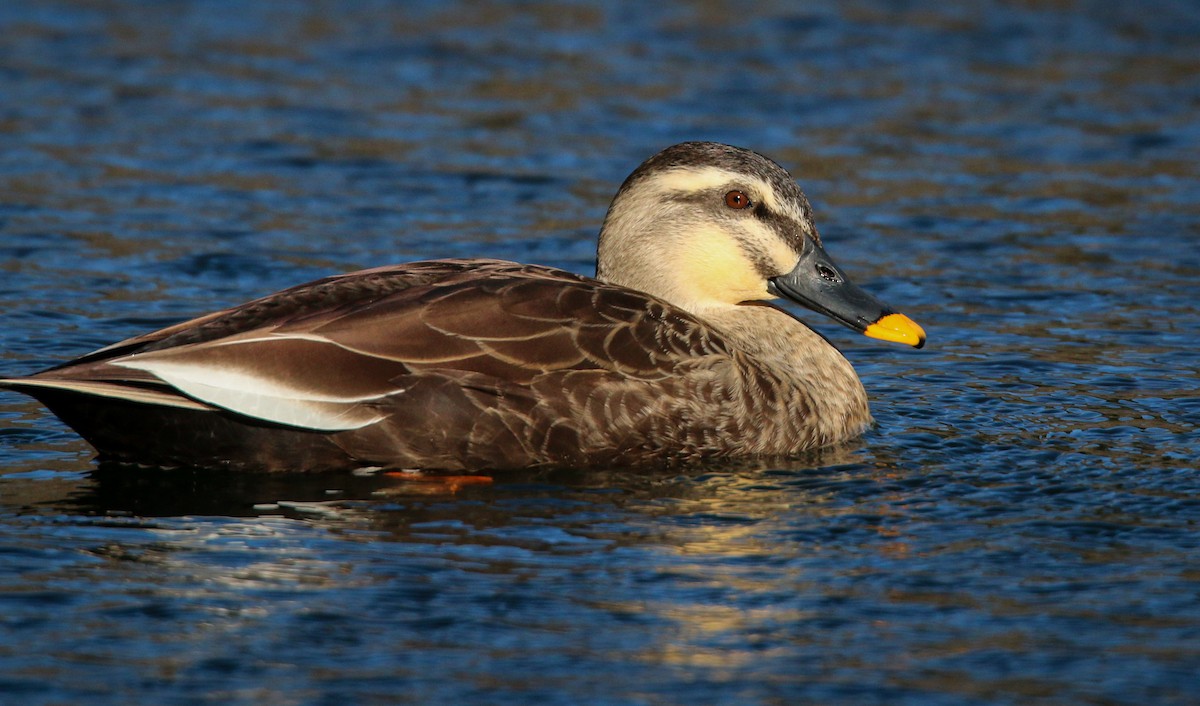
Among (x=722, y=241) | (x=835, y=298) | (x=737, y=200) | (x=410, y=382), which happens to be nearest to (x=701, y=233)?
(x=722, y=241)

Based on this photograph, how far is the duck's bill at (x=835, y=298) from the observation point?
8.58 meters

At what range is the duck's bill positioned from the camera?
858 cm

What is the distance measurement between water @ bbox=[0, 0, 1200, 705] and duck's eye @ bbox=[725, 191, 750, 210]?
127 centimetres

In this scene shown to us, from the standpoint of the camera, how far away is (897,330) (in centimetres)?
854

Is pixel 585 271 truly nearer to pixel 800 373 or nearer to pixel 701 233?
pixel 701 233

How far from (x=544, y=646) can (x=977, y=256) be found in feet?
21.8

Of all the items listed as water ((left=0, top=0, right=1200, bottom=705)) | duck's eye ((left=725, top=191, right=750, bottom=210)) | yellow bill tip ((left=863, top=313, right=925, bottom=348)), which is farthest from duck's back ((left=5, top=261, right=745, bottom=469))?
yellow bill tip ((left=863, top=313, right=925, bottom=348))

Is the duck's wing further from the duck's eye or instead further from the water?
the duck's eye

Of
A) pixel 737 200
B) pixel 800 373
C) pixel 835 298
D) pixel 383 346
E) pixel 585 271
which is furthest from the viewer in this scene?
pixel 585 271

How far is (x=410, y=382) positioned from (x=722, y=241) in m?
1.91

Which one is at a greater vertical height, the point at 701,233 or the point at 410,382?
the point at 701,233

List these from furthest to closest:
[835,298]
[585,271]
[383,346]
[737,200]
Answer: [585,271]
[835,298]
[737,200]
[383,346]

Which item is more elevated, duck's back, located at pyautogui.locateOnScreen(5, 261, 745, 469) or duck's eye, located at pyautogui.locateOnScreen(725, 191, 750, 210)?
duck's eye, located at pyautogui.locateOnScreen(725, 191, 750, 210)

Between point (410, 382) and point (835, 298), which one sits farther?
point (835, 298)
